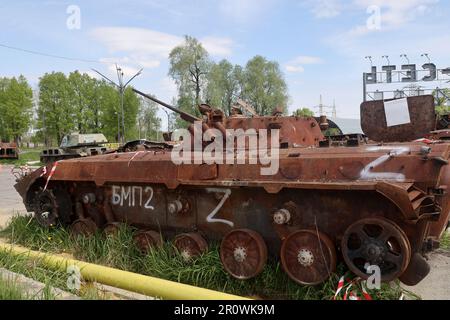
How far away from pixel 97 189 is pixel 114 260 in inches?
58.8

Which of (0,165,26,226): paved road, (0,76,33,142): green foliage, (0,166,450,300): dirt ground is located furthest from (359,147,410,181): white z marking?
(0,76,33,142): green foliage

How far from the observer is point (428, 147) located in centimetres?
488

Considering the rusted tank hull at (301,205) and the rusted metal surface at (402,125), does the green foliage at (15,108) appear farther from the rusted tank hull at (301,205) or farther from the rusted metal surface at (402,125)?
the rusted metal surface at (402,125)

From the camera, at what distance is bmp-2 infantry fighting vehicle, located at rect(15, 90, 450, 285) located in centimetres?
484

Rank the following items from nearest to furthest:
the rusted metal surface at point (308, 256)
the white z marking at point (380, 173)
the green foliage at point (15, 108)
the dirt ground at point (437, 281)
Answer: the white z marking at point (380, 173), the rusted metal surface at point (308, 256), the dirt ground at point (437, 281), the green foliage at point (15, 108)

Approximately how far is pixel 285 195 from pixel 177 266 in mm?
1810

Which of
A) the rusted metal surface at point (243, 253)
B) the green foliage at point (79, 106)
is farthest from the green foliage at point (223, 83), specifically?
the rusted metal surface at point (243, 253)

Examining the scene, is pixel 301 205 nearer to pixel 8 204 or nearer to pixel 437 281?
pixel 437 281

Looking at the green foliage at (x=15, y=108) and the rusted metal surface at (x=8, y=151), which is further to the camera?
the green foliage at (x=15, y=108)

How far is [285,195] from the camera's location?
18.8 feet

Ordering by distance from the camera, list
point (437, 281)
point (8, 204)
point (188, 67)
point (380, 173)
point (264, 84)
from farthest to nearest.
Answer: point (264, 84), point (188, 67), point (8, 204), point (437, 281), point (380, 173)

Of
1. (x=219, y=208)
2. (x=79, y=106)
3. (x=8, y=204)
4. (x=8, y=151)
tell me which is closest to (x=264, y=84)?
(x=79, y=106)

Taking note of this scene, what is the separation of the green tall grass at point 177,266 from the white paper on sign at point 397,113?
9.13 ft

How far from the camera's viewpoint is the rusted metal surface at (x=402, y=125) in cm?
698
